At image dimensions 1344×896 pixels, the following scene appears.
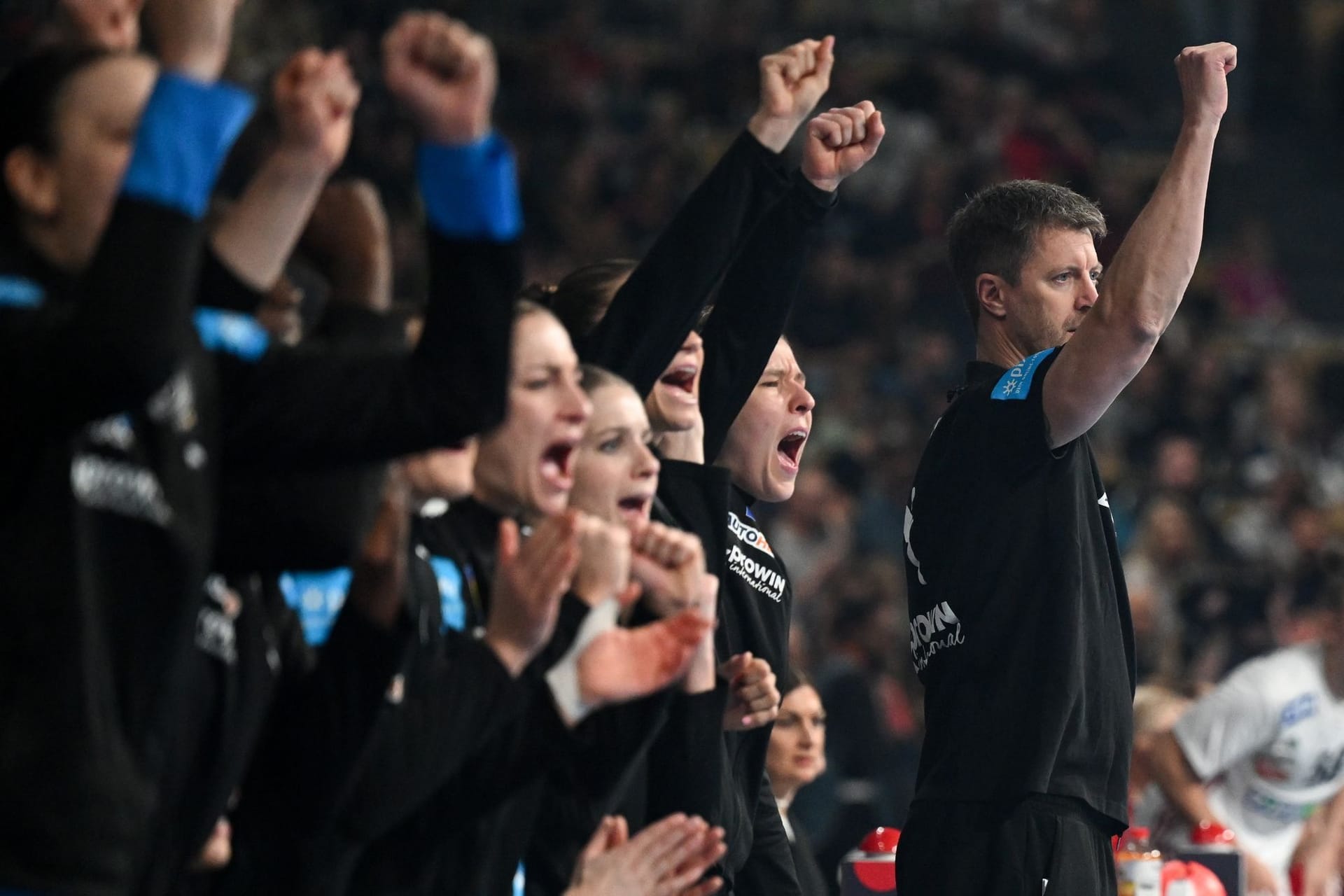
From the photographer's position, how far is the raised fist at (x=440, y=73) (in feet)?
7.98

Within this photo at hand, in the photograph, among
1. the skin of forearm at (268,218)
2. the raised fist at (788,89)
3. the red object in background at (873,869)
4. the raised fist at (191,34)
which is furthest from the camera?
the red object in background at (873,869)

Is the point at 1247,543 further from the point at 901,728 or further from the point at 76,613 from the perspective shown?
the point at 76,613

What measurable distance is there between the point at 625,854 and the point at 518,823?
1.07 feet

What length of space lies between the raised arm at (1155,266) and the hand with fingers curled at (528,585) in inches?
54.2

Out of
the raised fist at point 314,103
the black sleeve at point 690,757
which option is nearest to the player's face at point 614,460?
the black sleeve at point 690,757

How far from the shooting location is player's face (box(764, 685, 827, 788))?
540 centimetres

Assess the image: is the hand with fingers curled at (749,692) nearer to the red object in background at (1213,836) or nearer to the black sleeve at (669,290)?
the black sleeve at (669,290)

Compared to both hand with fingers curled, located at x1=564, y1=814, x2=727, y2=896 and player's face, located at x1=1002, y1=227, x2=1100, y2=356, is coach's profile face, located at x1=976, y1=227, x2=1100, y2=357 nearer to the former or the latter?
player's face, located at x1=1002, y1=227, x2=1100, y2=356

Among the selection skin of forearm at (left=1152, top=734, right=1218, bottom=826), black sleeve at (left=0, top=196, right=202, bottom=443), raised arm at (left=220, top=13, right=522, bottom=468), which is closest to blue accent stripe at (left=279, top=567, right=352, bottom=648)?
raised arm at (left=220, top=13, right=522, bottom=468)

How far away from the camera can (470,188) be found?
2.52 meters

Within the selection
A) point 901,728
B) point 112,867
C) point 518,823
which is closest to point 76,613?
point 112,867

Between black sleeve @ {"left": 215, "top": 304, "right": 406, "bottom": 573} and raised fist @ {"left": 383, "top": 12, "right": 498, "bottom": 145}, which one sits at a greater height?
raised fist @ {"left": 383, "top": 12, "right": 498, "bottom": 145}

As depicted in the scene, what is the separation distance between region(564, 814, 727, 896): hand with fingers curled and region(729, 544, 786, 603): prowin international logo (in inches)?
39.2

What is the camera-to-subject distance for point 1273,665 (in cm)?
674
